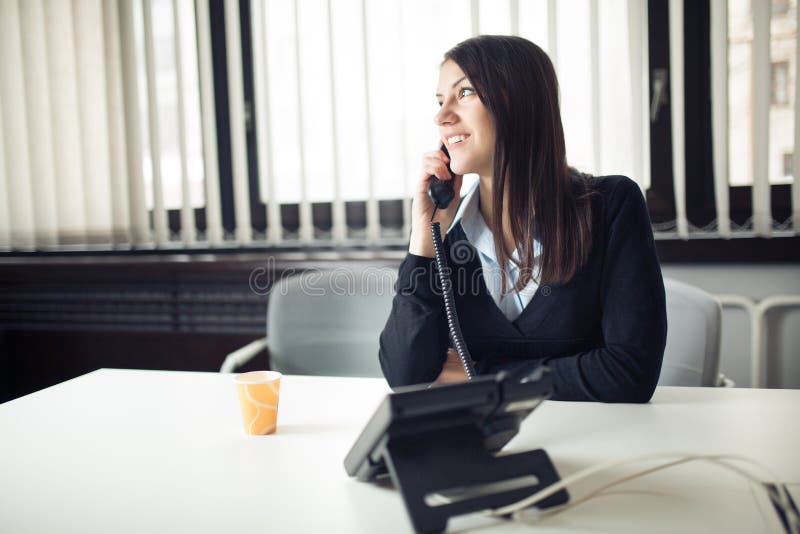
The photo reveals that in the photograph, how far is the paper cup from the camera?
2.95 ft

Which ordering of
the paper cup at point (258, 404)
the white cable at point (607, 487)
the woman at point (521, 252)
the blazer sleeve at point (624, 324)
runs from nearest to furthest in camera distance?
the white cable at point (607, 487) < the paper cup at point (258, 404) < the blazer sleeve at point (624, 324) < the woman at point (521, 252)

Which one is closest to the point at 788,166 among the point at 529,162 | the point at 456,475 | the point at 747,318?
the point at 747,318

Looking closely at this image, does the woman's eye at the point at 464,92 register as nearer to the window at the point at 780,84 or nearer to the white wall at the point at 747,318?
the white wall at the point at 747,318

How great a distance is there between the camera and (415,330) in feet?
4.11

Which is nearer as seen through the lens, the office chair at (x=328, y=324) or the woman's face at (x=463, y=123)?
the woman's face at (x=463, y=123)

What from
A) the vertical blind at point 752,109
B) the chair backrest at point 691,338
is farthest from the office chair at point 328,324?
the vertical blind at point 752,109

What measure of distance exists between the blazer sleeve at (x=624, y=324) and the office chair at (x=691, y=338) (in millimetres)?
177

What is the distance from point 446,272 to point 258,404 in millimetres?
530

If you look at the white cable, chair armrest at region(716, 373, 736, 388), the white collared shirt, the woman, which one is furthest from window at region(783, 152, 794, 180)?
the white cable

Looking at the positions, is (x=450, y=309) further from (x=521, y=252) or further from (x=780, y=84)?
(x=780, y=84)

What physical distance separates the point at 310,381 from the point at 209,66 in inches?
65.1

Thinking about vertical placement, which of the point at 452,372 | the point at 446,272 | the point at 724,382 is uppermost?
the point at 446,272

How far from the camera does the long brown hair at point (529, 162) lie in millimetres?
1251

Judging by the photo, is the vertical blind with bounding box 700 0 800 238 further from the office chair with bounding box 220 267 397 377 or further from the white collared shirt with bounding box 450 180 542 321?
the office chair with bounding box 220 267 397 377
